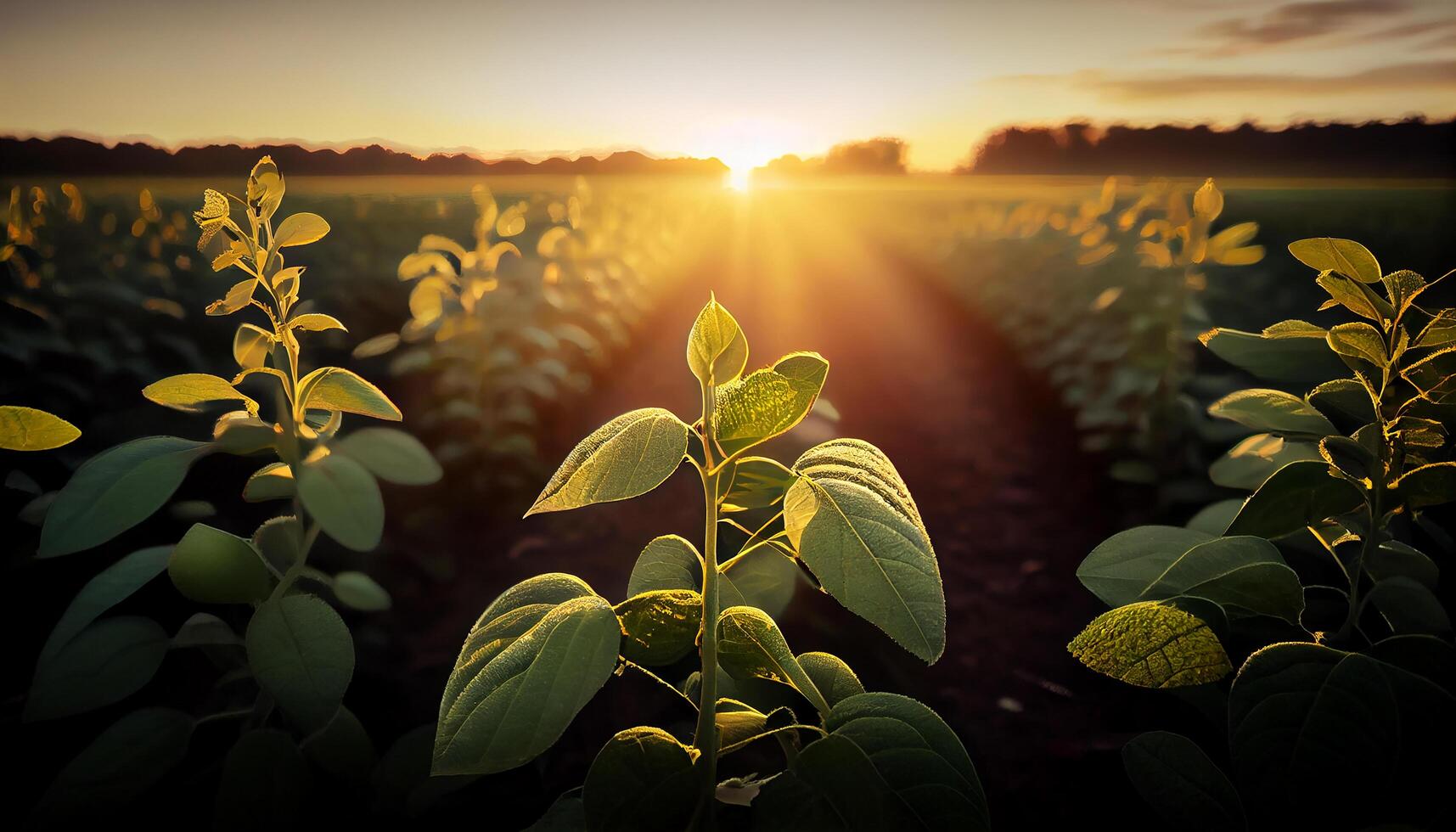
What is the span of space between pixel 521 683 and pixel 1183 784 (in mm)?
705

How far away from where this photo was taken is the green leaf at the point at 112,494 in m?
0.91

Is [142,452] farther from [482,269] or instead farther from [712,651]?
[482,269]

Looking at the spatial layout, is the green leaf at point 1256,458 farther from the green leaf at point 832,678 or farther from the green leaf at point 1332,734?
the green leaf at point 832,678

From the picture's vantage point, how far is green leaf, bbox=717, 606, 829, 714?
2.43 feet

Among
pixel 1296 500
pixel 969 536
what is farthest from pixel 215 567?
pixel 969 536

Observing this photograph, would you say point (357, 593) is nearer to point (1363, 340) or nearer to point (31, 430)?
point (31, 430)

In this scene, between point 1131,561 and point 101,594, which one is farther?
point 101,594

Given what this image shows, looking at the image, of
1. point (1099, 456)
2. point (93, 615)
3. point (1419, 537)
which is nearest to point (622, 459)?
point (93, 615)

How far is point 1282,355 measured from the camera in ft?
3.31

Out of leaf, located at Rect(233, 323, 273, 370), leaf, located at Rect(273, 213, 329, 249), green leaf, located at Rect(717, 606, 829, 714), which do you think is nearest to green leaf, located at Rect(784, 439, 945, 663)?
green leaf, located at Rect(717, 606, 829, 714)

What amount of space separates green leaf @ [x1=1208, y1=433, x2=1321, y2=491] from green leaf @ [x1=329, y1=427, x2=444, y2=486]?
3.86 feet

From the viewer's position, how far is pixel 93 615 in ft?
3.37

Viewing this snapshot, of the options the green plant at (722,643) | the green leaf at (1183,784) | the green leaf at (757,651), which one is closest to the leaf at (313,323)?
the green plant at (722,643)

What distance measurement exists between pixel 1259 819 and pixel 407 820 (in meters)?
1.33
